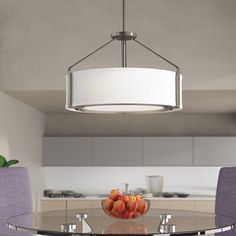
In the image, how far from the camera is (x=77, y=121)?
8.02m

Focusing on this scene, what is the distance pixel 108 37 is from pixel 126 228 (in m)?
2.94

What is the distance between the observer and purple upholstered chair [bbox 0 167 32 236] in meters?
3.84

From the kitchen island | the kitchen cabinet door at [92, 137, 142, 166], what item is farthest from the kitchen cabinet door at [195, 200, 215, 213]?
the kitchen cabinet door at [92, 137, 142, 166]

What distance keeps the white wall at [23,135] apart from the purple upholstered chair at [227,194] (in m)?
2.47

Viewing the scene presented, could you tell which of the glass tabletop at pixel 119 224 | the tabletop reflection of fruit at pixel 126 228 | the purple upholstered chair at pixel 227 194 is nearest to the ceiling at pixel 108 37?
the purple upholstered chair at pixel 227 194

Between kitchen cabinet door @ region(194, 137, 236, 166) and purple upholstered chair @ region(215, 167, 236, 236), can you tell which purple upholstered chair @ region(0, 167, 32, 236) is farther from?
kitchen cabinet door @ region(194, 137, 236, 166)

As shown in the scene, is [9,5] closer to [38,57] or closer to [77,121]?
[38,57]

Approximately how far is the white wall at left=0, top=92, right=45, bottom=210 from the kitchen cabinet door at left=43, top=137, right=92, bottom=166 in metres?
0.14

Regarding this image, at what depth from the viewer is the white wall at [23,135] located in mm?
5703

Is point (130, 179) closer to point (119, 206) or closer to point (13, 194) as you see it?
point (13, 194)

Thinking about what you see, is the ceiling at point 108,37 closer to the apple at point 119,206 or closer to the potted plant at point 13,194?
the potted plant at point 13,194

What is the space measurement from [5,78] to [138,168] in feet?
10.0

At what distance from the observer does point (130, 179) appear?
309 inches

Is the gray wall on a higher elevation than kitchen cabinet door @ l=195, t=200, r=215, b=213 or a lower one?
higher
